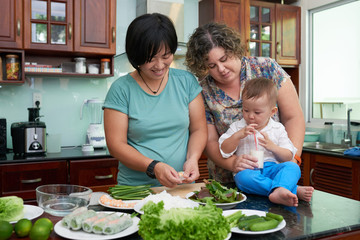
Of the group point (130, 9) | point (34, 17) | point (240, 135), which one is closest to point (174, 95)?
point (240, 135)

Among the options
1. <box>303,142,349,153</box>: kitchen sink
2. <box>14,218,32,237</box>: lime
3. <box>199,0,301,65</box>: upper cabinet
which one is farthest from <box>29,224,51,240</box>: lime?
<box>199,0,301,65</box>: upper cabinet

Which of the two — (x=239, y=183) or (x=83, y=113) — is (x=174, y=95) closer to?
(x=239, y=183)

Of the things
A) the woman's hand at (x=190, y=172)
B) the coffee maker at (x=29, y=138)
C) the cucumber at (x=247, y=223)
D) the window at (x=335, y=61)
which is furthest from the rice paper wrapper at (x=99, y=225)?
the window at (x=335, y=61)

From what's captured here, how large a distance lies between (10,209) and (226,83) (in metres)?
1.16

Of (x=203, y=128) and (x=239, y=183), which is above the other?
(x=203, y=128)

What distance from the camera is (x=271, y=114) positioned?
5.82ft

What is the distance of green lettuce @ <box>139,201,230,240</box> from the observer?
858 mm

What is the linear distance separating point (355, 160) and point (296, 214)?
7.29 feet

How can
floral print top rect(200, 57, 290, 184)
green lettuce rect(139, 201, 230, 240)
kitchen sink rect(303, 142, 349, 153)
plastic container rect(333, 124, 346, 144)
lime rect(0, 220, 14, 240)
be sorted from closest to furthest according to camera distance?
1. green lettuce rect(139, 201, 230, 240)
2. lime rect(0, 220, 14, 240)
3. floral print top rect(200, 57, 290, 184)
4. kitchen sink rect(303, 142, 349, 153)
5. plastic container rect(333, 124, 346, 144)

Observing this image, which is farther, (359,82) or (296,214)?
(359,82)

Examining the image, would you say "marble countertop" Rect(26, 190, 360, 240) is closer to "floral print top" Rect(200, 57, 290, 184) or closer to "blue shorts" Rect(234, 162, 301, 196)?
"blue shorts" Rect(234, 162, 301, 196)

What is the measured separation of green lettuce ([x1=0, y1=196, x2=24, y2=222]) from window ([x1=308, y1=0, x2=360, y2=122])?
384 centimetres

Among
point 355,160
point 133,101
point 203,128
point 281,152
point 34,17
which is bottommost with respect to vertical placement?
point 355,160

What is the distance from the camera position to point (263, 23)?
14.0ft
